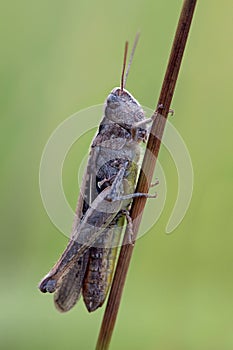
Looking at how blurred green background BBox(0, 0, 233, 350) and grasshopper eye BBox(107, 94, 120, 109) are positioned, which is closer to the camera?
blurred green background BBox(0, 0, 233, 350)

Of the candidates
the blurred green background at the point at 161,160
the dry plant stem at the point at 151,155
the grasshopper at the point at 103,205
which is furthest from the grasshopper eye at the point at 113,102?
the dry plant stem at the point at 151,155

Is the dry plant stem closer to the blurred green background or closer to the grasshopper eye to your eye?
the blurred green background

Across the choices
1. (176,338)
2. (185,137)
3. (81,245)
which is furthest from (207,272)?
(185,137)

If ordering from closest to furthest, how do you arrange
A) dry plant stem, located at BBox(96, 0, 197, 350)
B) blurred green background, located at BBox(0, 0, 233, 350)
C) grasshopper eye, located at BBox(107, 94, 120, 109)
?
dry plant stem, located at BBox(96, 0, 197, 350) → blurred green background, located at BBox(0, 0, 233, 350) → grasshopper eye, located at BBox(107, 94, 120, 109)

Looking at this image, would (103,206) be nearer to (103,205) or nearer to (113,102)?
(103,205)

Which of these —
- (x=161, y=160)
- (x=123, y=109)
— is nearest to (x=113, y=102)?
(x=123, y=109)

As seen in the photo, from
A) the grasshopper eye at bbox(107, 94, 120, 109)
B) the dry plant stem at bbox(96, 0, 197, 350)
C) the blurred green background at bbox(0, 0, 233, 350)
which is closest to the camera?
the dry plant stem at bbox(96, 0, 197, 350)

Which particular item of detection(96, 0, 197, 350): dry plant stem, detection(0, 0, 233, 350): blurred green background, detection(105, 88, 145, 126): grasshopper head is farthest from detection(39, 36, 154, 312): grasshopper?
detection(96, 0, 197, 350): dry plant stem
